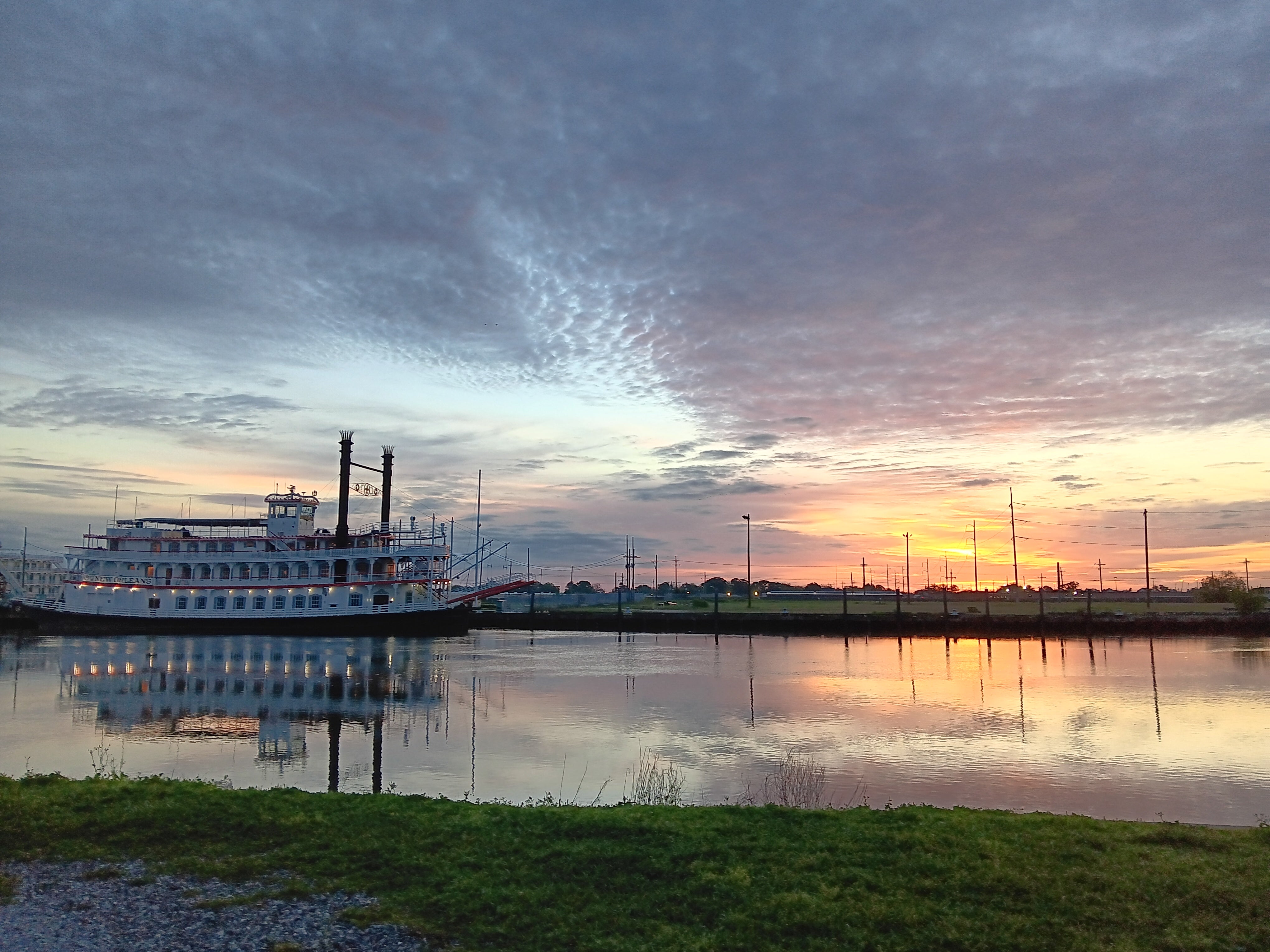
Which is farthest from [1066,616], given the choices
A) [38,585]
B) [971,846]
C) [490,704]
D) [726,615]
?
[38,585]

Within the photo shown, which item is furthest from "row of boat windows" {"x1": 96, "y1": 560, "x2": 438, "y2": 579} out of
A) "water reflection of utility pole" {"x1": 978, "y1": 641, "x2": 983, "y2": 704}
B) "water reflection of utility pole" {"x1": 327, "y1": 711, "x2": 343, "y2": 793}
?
"water reflection of utility pole" {"x1": 978, "y1": 641, "x2": 983, "y2": 704}

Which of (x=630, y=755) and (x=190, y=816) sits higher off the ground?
(x=190, y=816)

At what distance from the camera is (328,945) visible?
7184 millimetres

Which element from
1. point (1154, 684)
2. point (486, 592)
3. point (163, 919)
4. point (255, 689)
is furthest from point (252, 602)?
point (163, 919)

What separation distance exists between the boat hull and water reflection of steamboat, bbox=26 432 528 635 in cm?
7

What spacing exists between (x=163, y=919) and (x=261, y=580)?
63.6 meters

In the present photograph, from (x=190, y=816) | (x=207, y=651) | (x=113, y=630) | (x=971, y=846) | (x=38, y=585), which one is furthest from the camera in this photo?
(x=38, y=585)

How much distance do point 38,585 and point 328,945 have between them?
15955 centimetres

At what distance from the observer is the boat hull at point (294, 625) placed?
62500mm

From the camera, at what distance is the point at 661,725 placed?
2556cm

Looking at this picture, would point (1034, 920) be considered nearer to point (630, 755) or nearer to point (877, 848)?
point (877, 848)

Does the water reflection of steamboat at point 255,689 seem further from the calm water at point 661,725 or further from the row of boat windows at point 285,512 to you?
the row of boat windows at point 285,512

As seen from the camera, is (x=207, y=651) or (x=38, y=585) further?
(x=38, y=585)

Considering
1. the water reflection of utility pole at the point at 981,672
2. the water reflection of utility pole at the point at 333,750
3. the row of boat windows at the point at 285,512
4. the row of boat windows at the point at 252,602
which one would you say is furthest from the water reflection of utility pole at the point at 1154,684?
the row of boat windows at the point at 285,512
